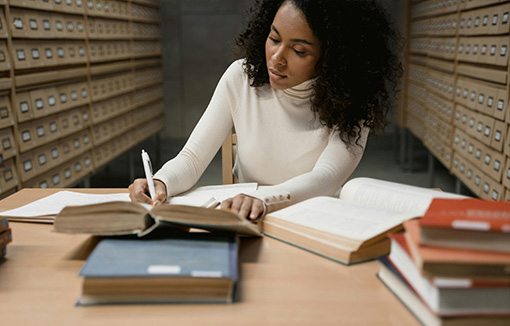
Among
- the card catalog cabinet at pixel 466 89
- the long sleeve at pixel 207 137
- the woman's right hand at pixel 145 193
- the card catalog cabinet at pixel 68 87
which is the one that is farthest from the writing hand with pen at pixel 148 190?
the card catalog cabinet at pixel 466 89

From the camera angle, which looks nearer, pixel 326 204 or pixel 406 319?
pixel 406 319

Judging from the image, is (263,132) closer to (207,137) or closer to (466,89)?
(207,137)

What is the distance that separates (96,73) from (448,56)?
275cm

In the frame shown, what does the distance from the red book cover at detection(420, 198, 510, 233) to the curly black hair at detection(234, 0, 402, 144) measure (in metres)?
0.72

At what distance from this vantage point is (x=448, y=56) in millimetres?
3854

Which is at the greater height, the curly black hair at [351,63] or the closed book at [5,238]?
the curly black hair at [351,63]

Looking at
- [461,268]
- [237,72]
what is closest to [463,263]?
[461,268]

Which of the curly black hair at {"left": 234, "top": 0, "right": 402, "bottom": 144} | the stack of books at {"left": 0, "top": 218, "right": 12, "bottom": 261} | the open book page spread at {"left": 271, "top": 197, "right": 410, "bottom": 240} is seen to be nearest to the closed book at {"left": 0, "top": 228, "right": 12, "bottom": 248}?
the stack of books at {"left": 0, "top": 218, "right": 12, "bottom": 261}

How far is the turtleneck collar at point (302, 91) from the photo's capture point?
1546 millimetres

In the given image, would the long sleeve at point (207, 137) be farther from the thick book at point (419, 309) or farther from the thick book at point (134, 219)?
the thick book at point (419, 309)

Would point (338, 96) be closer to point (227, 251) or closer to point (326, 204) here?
point (326, 204)

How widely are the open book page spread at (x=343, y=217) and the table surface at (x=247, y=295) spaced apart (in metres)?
0.05

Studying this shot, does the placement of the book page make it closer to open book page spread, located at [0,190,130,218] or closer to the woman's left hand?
the woman's left hand

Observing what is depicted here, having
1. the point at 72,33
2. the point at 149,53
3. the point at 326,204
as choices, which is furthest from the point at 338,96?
the point at 149,53
